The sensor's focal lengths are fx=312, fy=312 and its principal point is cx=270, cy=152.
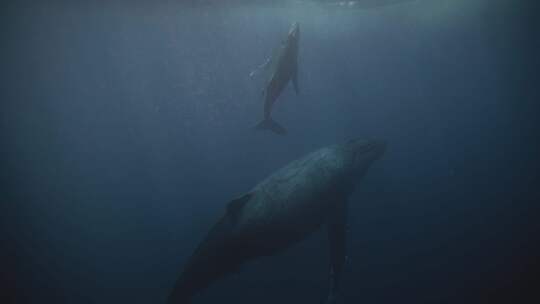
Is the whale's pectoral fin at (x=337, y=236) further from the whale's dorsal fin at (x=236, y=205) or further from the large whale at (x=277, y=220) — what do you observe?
the whale's dorsal fin at (x=236, y=205)

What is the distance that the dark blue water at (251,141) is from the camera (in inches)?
549

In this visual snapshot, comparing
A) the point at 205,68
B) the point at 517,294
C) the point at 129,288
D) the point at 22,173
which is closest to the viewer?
the point at 517,294

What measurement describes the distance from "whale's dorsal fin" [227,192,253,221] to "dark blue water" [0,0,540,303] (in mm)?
7936

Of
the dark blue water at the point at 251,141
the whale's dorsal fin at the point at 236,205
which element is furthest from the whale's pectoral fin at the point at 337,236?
→ the dark blue water at the point at 251,141

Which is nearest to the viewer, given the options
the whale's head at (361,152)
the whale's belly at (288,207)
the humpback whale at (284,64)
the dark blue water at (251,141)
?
the whale's belly at (288,207)

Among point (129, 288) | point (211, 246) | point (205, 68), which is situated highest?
point (205, 68)

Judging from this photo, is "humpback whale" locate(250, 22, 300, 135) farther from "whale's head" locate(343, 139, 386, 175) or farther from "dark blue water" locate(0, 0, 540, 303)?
"dark blue water" locate(0, 0, 540, 303)

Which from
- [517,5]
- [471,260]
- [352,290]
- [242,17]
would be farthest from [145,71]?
[517,5]

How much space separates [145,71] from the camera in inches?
1308

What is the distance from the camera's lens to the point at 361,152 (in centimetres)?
809

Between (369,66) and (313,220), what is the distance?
36.3 metres

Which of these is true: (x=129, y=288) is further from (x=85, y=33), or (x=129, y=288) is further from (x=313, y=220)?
(x=85, y=33)

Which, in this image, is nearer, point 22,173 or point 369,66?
point 22,173

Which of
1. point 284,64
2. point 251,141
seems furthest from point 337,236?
point 251,141
